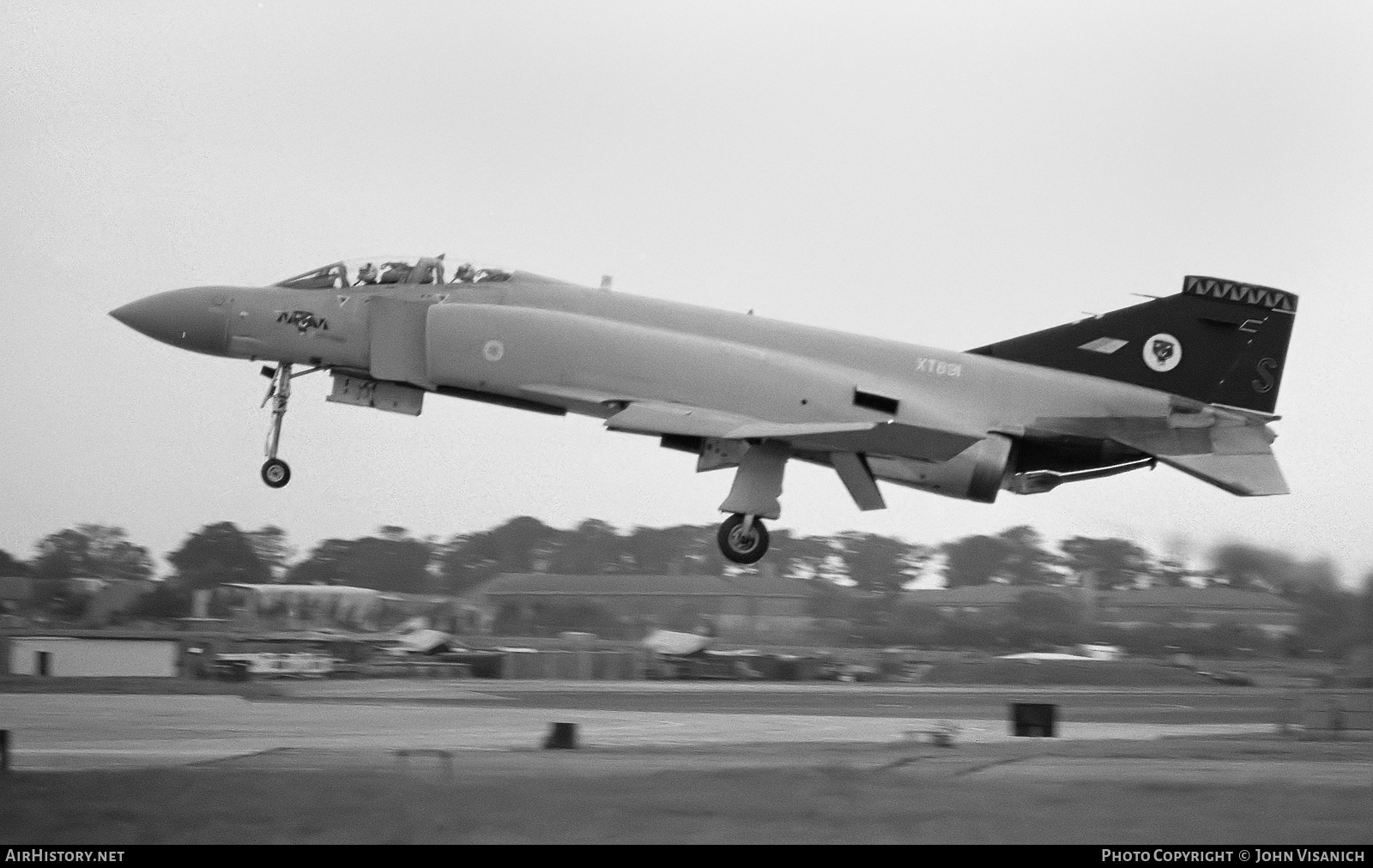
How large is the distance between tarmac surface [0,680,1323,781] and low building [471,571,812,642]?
2.39 m

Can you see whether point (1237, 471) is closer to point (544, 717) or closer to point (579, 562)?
point (544, 717)

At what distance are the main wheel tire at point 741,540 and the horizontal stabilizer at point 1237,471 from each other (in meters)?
5.43

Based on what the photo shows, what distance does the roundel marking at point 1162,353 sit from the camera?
66.6 feet

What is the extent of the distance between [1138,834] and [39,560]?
29.2 m

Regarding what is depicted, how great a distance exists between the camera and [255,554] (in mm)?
35062

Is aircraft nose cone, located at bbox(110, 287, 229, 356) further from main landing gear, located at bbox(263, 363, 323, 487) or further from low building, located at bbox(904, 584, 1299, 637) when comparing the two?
low building, located at bbox(904, 584, 1299, 637)

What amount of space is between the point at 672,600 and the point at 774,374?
12345 mm

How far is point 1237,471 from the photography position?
19.7 meters

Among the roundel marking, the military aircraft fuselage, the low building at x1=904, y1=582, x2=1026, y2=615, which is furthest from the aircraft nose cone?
the low building at x1=904, y1=582, x2=1026, y2=615

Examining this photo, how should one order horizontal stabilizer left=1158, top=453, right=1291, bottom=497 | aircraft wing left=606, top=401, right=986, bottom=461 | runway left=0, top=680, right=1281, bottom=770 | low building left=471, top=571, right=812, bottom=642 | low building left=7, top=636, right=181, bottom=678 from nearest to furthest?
runway left=0, top=680, right=1281, bottom=770 < aircraft wing left=606, top=401, right=986, bottom=461 < horizontal stabilizer left=1158, top=453, right=1291, bottom=497 < low building left=7, top=636, right=181, bottom=678 < low building left=471, top=571, right=812, bottom=642

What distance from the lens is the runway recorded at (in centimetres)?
1581

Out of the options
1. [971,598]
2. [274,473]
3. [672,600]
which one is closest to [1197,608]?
[971,598]

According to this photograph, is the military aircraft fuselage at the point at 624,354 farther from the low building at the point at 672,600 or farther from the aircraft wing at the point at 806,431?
the low building at the point at 672,600
